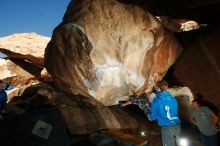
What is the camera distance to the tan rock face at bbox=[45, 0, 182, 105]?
10039 mm

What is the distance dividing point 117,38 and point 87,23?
1174 mm

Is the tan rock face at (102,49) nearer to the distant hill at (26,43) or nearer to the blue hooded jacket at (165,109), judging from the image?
the blue hooded jacket at (165,109)

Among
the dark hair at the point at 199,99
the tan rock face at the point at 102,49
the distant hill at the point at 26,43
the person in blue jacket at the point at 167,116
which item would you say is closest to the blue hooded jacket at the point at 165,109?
the person in blue jacket at the point at 167,116

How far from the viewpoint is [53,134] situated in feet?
21.5

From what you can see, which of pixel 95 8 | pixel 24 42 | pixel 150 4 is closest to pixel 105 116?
pixel 95 8

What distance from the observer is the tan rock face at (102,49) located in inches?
395

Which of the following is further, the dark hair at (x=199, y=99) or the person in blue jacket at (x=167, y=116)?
the dark hair at (x=199, y=99)

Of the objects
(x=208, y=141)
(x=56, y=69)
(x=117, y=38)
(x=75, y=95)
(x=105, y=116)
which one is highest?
(x=117, y=38)

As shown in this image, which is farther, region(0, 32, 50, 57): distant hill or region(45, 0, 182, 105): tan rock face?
region(0, 32, 50, 57): distant hill

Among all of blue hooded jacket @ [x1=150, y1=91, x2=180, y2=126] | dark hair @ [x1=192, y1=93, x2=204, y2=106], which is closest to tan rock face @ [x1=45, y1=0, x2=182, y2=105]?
dark hair @ [x1=192, y1=93, x2=204, y2=106]

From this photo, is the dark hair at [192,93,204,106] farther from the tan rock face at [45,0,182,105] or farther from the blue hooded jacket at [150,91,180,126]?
A: the tan rock face at [45,0,182,105]

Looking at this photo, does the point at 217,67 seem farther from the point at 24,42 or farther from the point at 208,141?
the point at 24,42

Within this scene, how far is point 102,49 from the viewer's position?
10156 mm

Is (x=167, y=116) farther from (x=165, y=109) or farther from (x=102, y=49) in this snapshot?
(x=102, y=49)
